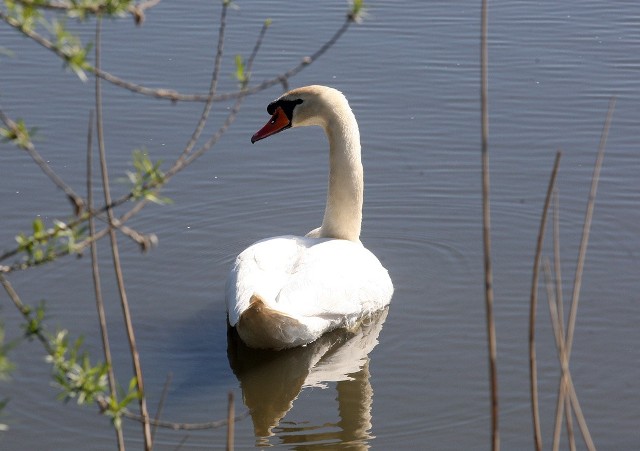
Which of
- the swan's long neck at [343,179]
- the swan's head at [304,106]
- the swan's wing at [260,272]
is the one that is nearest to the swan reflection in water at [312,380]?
the swan's wing at [260,272]

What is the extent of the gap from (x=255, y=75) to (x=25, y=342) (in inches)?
190

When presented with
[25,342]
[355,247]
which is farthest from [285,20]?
[25,342]

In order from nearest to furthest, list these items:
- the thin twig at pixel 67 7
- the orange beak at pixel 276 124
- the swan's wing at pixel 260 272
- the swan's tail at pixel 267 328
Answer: the thin twig at pixel 67 7
the swan's tail at pixel 267 328
the swan's wing at pixel 260 272
the orange beak at pixel 276 124

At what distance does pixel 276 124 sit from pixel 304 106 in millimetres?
267

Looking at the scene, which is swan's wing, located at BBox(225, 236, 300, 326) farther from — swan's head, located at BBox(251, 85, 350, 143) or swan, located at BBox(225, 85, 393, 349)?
swan's head, located at BBox(251, 85, 350, 143)

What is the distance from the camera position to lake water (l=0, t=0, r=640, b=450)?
6047 mm

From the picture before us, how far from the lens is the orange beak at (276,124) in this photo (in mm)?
7898

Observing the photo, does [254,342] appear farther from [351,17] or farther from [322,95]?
[351,17]

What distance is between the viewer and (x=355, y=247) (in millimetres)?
7270

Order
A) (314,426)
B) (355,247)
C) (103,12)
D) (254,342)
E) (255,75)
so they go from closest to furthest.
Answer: (103,12) → (314,426) → (254,342) → (355,247) → (255,75)

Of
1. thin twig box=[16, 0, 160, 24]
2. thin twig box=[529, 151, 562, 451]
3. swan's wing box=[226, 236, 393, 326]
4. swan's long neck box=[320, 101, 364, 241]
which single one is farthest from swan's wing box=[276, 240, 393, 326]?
thin twig box=[16, 0, 160, 24]

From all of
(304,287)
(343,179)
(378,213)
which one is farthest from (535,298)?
(378,213)

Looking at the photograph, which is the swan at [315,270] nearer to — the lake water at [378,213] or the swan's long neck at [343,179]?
the swan's long neck at [343,179]

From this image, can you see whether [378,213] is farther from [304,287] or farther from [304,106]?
[304,287]
